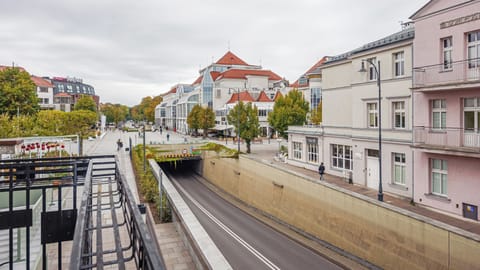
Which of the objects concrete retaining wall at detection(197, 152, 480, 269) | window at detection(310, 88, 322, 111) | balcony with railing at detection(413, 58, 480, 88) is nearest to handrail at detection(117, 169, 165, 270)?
concrete retaining wall at detection(197, 152, 480, 269)

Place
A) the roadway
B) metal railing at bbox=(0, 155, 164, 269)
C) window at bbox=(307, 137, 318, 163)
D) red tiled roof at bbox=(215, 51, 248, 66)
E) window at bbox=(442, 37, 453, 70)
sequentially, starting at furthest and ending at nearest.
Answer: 1. red tiled roof at bbox=(215, 51, 248, 66)
2. window at bbox=(307, 137, 318, 163)
3. window at bbox=(442, 37, 453, 70)
4. the roadway
5. metal railing at bbox=(0, 155, 164, 269)

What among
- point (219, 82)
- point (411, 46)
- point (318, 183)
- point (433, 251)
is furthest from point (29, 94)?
point (433, 251)

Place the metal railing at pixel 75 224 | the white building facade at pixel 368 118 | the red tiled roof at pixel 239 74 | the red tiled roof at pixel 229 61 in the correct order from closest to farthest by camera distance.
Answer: the metal railing at pixel 75 224
the white building facade at pixel 368 118
the red tiled roof at pixel 239 74
the red tiled roof at pixel 229 61

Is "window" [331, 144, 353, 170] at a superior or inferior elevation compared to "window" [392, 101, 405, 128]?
inferior

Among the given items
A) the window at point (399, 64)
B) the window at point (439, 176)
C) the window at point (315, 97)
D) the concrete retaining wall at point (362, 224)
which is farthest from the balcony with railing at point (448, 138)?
the window at point (315, 97)

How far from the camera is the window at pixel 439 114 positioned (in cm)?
1443

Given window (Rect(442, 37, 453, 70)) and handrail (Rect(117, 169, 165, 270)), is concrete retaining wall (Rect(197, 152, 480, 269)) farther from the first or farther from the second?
handrail (Rect(117, 169, 165, 270))

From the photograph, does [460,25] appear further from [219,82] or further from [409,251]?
[219,82]

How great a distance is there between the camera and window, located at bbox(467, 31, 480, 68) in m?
13.0

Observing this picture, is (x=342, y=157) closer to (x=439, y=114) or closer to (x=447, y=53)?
(x=439, y=114)

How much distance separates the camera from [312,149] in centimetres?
2561

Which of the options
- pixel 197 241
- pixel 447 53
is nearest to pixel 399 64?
pixel 447 53

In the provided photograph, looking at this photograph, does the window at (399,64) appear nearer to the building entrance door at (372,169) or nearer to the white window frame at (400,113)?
the white window frame at (400,113)

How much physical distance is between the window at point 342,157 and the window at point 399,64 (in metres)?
6.09
